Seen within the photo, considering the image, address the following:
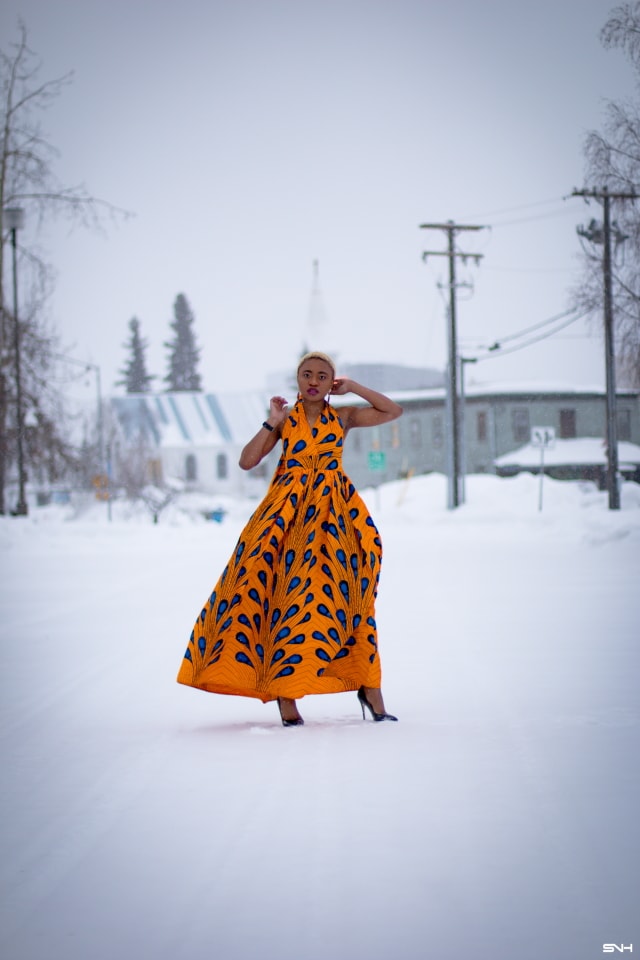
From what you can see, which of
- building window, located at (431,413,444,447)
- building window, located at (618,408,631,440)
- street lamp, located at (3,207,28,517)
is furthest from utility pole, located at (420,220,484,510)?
building window, located at (431,413,444,447)

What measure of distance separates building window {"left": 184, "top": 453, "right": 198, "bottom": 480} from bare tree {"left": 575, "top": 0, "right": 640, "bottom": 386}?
148 feet

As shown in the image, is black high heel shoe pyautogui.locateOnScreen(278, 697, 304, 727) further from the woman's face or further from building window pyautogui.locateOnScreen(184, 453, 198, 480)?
building window pyautogui.locateOnScreen(184, 453, 198, 480)

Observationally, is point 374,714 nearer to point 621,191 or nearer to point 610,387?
point 621,191

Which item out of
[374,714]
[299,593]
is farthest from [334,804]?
[374,714]

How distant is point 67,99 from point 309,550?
19.1 m

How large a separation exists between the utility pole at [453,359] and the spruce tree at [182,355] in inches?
2315

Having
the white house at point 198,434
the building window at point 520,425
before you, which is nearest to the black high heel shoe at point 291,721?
the building window at point 520,425

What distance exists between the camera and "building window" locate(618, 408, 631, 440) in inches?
971

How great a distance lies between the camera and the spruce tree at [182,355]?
91.1 metres

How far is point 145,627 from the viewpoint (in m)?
9.40

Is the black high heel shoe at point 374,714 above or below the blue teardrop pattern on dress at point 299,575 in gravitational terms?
below

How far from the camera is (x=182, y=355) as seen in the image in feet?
301

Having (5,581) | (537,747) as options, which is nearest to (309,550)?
(537,747)

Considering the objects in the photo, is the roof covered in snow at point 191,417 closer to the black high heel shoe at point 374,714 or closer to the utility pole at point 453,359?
the utility pole at point 453,359
